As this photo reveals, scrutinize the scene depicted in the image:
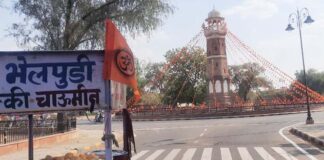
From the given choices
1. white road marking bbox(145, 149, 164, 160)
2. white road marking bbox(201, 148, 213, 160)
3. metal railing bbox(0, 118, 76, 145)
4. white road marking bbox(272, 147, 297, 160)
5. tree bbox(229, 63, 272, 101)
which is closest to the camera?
white road marking bbox(272, 147, 297, 160)

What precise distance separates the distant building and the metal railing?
3200cm

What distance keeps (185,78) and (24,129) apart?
60490 millimetres

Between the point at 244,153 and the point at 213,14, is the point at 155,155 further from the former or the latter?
the point at 213,14

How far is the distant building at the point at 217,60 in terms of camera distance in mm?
58844

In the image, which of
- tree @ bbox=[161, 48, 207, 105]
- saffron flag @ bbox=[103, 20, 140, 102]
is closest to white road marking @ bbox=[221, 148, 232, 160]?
saffron flag @ bbox=[103, 20, 140, 102]

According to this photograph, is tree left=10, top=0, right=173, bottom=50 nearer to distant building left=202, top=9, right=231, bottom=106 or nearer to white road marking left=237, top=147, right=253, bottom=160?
white road marking left=237, top=147, right=253, bottom=160

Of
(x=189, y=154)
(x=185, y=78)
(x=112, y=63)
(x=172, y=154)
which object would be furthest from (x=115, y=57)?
(x=185, y=78)

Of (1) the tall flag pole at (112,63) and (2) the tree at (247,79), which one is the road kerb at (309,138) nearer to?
(1) the tall flag pole at (112,63)

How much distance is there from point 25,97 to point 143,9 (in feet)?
71.5

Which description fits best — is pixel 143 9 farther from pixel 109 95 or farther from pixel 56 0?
pixel 109 95

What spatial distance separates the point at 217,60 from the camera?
59.8 metres

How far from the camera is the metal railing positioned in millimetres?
19691

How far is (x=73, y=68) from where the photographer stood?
5.54m

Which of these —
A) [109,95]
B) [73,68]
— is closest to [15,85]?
[73,68]
